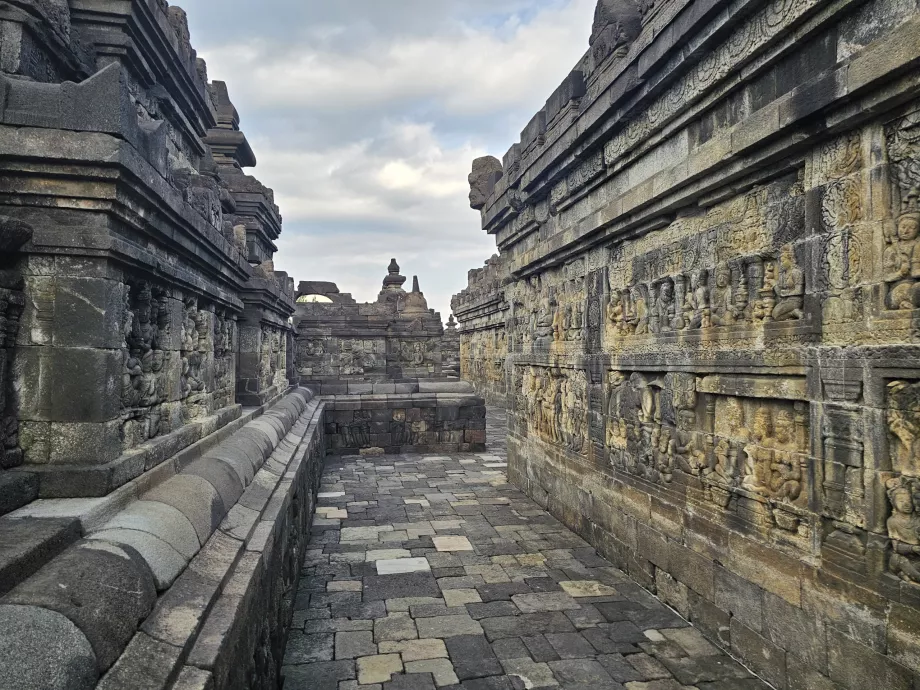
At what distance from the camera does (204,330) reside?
502cm

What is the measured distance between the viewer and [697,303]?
13.6ft

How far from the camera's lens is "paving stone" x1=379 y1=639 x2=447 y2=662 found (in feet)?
12.2

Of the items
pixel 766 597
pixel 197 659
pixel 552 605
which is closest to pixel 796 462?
pixel 766 597

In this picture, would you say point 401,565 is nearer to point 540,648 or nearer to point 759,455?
point 540,648

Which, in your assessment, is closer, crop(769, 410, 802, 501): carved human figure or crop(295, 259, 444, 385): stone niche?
crop(769, 410, 802, 501): carved human figure

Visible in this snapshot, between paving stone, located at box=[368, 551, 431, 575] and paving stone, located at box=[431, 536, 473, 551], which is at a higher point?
paving stone, located at box=[431, 536, 473, 551]

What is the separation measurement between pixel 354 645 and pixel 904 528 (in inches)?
122

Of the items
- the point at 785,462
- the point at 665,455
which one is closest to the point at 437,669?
the point at 665,455

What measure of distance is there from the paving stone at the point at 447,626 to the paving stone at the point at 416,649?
11 centimetres

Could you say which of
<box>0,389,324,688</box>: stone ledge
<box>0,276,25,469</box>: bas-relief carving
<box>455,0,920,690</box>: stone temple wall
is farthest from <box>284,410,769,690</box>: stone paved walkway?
<box>0,276,25,469</box>: bas-relief carving

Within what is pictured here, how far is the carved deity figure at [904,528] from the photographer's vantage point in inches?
104

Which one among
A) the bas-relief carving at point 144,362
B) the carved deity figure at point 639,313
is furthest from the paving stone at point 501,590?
the bas-relief carving at point 144,362

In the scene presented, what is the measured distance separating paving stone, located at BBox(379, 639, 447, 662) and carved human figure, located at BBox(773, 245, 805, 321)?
285cm

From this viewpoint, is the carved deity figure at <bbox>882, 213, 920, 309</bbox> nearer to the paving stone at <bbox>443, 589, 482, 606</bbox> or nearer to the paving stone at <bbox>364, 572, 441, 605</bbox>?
the paving stone at <bbox>443, 589, 482, 606</bbox>
